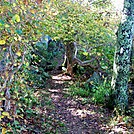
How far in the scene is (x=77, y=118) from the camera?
5.74 m

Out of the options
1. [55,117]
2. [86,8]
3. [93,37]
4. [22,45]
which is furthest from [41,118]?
[86,8]

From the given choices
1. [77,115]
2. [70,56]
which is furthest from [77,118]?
[70,56]

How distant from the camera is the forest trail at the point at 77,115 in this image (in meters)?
5.12

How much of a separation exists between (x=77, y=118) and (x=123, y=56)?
2.05 meters

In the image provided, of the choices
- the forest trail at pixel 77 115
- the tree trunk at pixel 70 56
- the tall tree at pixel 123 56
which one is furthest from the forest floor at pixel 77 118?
the tree trunk at pixel 70 56

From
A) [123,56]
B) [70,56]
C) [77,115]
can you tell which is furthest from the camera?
[70,56]

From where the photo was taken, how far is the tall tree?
536 centimetres

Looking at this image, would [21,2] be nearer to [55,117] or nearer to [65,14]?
[55,117]

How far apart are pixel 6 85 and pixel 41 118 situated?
2.10 metres

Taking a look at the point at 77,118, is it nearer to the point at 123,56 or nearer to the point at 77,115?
the point at 77,115

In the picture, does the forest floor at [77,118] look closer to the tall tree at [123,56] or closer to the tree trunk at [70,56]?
the tall tree at [123,56]

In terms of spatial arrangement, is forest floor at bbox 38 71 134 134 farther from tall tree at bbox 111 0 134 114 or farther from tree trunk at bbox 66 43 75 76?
tree trunk at bbox 66 43 75 76

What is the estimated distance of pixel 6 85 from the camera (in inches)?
131

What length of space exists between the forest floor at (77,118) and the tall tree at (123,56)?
52 cm
